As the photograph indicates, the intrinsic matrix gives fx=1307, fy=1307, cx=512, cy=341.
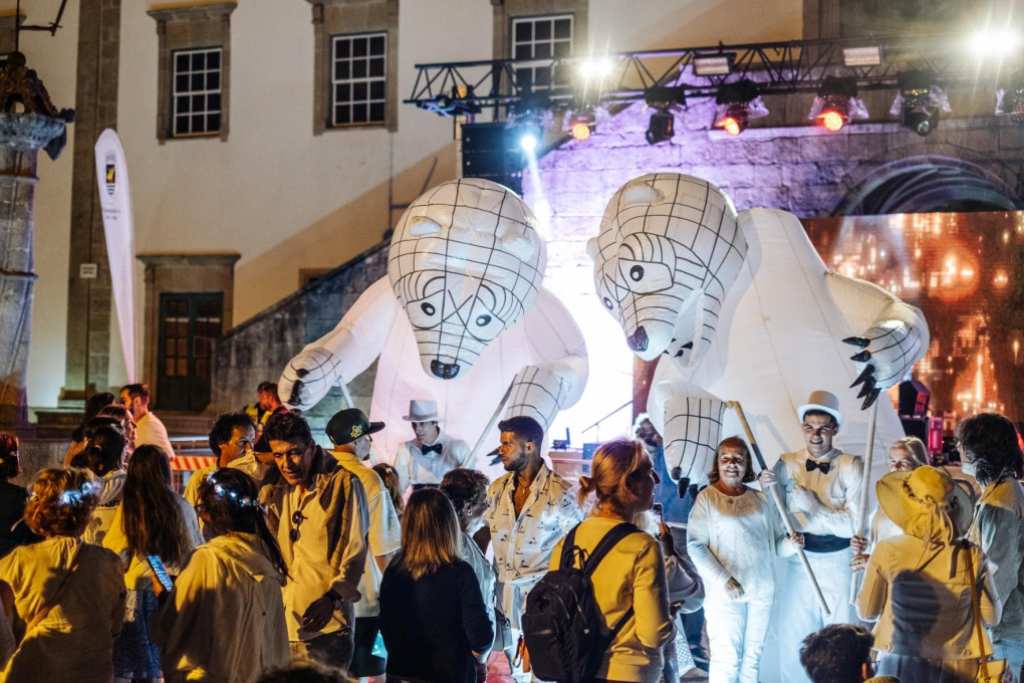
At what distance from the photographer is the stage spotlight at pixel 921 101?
38.0 ft

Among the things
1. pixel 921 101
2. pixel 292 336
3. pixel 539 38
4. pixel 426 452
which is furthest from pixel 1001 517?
pixel 539 38

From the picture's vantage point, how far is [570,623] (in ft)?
12.2

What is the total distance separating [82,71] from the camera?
1834 cm

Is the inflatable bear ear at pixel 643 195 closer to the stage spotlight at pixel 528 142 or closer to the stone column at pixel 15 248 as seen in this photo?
the stage spotlight at pixel 528 142

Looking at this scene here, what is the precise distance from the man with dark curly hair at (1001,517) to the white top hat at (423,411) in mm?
2789

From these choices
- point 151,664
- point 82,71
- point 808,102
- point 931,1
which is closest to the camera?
point 151,664

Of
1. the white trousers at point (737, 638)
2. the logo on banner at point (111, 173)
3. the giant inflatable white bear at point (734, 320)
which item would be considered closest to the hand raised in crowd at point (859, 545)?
the white trousers at point (737, 638)

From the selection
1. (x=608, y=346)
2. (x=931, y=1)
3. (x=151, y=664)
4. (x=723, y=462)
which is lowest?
(x=151, y=664)

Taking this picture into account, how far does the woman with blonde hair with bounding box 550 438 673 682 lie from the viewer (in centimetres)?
372

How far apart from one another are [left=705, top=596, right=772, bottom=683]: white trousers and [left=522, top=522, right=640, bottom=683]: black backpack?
207cm

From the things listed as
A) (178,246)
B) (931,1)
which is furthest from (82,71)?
(931,1)

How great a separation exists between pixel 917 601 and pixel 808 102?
29.7ft

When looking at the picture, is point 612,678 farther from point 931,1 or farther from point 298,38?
point 298,38

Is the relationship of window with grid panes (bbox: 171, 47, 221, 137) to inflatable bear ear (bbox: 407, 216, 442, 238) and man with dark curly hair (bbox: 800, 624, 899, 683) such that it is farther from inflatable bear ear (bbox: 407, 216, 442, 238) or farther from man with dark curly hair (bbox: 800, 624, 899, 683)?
man with dark curly hair (bbox: 800, 624, 899, 683)
